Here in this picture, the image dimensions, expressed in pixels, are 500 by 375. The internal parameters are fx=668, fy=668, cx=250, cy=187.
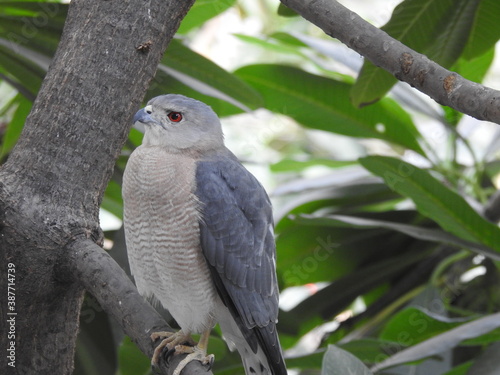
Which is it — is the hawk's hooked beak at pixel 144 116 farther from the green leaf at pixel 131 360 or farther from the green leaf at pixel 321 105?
the green leaf at pixel 321 105

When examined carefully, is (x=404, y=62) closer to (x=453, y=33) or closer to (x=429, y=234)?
(x=453, y=33)

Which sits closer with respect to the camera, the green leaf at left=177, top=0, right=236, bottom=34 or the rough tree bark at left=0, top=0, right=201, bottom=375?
the rough tree bark at left=0, top=0, right=201, bottom=375

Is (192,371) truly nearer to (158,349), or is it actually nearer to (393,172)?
(158,349)

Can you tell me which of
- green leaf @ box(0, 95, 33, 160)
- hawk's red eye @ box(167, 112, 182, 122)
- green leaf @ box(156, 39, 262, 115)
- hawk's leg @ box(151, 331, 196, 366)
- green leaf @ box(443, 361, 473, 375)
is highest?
green leaf @ box(156, 39, 262, 115)

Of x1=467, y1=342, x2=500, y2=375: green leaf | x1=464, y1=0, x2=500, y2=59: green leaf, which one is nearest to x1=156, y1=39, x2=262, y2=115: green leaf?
x1=464, y1=0, x2=500, y2=59: green leaf

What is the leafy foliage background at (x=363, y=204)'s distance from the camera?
6.12 feet

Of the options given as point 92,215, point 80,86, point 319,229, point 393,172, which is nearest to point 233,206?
point 92,215

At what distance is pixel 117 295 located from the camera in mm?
1287

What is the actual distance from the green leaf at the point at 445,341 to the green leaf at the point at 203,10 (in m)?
A: 1.20

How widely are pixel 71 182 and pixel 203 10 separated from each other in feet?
3.35

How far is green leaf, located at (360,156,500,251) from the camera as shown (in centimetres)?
204

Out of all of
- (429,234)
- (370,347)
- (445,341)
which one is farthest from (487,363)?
(429,234)

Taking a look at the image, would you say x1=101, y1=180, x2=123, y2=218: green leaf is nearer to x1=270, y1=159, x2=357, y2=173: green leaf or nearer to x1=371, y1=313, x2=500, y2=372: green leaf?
x1=270, y1=159, x2=357, y2=173: green leaf

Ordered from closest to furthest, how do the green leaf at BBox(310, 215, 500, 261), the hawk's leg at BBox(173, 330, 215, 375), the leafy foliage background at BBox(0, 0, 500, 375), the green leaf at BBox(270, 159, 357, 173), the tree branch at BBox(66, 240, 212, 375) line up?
the tree branch at BBox(66, 240, 212, 375) < the hawk's leg at BBox(173, 330, 215, 375) < the leafy foliage background at BBox(0, 0, 500, 375) < the green leaf at BBox(310, 215, 500, 261) < the green leaf at BBox(270, 159, 357, 173)
